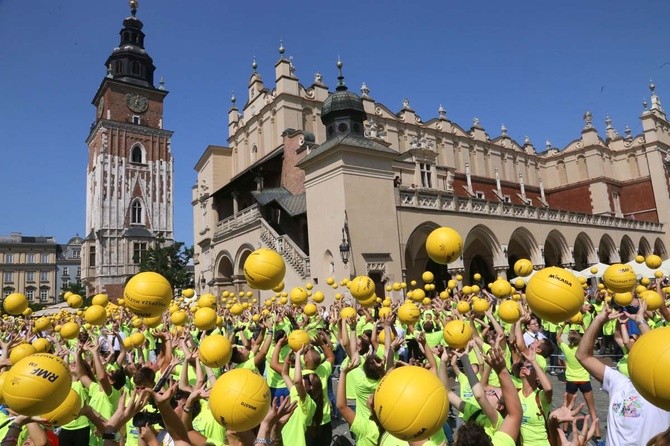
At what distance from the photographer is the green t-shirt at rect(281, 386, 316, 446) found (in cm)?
428

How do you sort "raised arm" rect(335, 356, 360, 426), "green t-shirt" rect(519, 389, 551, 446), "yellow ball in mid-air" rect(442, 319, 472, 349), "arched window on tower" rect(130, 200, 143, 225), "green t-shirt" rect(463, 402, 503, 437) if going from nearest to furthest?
"green t-shirt" rect(463, 402, 503, 437) → "green t-shirt" rect(519, 389, 551, 446) → "raised arm" rect(335, 356, 360, 426) → "yellow ball in mid-air" rect(442, 319, 472, 349) → "arched window on tower" rect(130, 200, 143, 225)

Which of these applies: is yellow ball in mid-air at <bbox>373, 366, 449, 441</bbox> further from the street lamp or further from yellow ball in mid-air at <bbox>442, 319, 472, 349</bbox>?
the street lamp

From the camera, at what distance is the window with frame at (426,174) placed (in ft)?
98.0

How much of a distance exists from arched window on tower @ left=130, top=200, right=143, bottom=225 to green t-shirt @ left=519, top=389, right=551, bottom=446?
6145 centimetres

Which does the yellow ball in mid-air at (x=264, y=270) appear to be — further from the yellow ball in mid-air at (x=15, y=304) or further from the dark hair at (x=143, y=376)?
the yellow ball in mid-air at (x=15, y=304)

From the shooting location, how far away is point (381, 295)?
19.5 meters

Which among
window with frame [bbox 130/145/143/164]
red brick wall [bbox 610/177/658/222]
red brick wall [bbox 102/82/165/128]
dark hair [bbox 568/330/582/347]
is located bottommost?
dark hair [bbox 568/330/582/347]

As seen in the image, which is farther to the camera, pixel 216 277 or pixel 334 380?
pixel 216 277

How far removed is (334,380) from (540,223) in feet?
65.6

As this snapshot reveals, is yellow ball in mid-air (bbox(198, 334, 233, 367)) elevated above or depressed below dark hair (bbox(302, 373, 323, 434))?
above

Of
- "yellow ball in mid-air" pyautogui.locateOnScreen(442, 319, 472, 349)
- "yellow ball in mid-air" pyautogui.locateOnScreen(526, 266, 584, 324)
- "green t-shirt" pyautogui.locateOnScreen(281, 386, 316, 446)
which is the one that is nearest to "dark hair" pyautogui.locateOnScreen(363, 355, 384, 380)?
"green t-shirt" pyautogui.locateOnScreen(281, 386, 316, 446)

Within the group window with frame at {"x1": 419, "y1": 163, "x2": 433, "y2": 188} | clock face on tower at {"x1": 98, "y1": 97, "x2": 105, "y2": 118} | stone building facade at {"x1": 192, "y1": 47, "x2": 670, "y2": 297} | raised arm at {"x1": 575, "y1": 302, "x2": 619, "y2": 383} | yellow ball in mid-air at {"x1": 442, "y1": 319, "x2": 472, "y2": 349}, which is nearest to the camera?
raised arm at {"x1": 575, "y1": 302, "x2": 619, "y2": 383}

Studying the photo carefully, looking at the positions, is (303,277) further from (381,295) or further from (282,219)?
(282,219)

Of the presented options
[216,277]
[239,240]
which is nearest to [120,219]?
[216,277]
